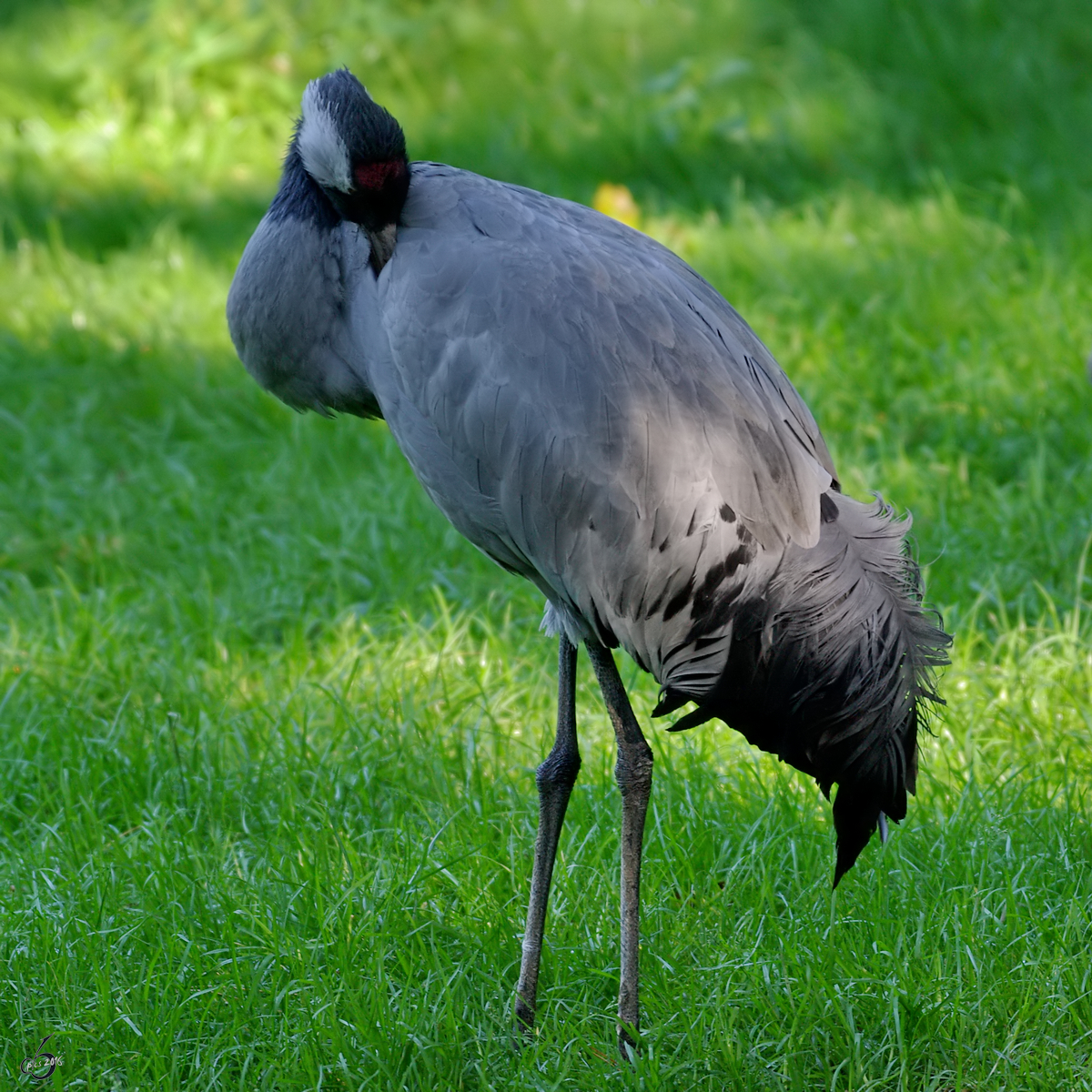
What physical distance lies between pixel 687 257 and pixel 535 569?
342 cm

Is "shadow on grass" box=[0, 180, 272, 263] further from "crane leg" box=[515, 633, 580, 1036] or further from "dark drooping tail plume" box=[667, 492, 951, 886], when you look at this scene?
"dark drooping tail plume" box=[667, 492, 951, 886]

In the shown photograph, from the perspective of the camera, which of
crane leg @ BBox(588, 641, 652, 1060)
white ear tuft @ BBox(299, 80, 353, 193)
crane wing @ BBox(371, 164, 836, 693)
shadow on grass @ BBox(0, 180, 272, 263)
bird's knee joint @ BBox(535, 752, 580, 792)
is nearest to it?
crane wing @ BBox(371, 164, 836, 693)

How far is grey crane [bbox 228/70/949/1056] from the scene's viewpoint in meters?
2.22

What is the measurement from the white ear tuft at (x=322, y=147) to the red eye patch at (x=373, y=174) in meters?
0.02

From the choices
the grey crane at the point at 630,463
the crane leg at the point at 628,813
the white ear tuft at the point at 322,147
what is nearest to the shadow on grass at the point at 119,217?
the white ear tuft at the point at 322,147

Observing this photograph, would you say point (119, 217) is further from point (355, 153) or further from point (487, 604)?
point (355, 153)

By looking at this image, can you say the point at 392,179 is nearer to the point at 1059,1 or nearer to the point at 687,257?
the point at 687,257

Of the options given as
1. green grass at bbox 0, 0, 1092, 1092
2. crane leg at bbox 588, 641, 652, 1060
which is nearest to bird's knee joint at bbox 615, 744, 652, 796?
crane leg at bbox 588, 641, 652, 1060

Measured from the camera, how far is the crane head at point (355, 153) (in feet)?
7.57

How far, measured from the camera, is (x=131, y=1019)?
2445mm

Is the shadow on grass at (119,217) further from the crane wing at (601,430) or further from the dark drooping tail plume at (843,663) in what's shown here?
the dark drooping tail plume at (843,663)

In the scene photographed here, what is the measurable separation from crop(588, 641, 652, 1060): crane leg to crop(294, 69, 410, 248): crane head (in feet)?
2.73

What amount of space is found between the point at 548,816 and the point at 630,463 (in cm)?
75

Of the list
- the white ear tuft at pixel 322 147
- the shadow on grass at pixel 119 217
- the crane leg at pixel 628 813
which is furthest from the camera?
the shadow on grass at pixel 119 217
